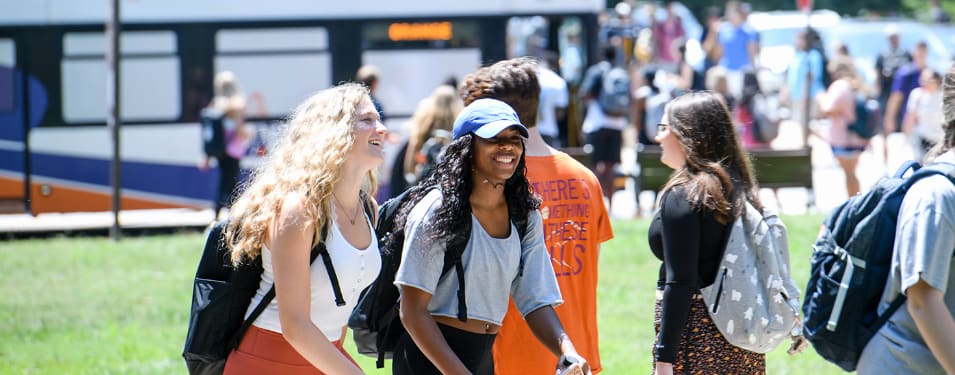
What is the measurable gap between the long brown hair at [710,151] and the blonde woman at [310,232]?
113 centimetres

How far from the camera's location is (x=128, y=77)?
15.9m

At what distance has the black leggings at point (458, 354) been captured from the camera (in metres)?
3.93

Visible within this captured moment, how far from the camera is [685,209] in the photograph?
4.29 meters

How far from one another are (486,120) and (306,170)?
0.59 metres

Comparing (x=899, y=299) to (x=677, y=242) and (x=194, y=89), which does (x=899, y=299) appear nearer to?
(x=677, y=242)

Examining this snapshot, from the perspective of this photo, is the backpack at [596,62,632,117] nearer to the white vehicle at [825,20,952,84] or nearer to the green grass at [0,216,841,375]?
the green grass at [0,216,841,375]

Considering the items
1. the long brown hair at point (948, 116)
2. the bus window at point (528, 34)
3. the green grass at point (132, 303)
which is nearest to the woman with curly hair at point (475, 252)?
the long brown hair at point (948, 116)

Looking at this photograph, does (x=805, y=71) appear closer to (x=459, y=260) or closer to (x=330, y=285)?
(x=459, y=260)

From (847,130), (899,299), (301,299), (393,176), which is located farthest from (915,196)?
(847,130)

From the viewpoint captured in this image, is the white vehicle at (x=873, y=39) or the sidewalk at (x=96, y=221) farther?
the white vehicle at (x=873, y=39)

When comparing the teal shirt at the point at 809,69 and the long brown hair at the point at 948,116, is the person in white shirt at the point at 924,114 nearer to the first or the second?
the teal shirt at the point at 809,69

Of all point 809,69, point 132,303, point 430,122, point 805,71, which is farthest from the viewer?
point 805,71

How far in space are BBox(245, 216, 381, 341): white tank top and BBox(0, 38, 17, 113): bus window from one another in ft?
41.6

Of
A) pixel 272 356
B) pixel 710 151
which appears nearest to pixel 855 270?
pixel 710 151
